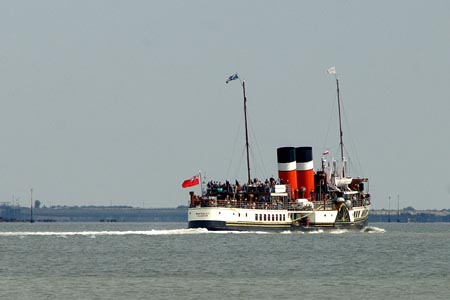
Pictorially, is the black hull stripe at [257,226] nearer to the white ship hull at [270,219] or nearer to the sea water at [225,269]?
the white ship hull at [270,219]

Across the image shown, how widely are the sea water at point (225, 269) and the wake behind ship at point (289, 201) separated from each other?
443 cm

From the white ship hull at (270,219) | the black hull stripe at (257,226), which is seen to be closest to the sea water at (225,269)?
the black hull stripe at (257,226)

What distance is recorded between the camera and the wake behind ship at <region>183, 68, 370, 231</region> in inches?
5202

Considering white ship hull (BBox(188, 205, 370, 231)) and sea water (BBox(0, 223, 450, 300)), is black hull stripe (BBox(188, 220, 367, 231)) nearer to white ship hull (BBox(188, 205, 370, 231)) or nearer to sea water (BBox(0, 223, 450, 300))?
white ship hull (BBox(188, 205, 370, 231))

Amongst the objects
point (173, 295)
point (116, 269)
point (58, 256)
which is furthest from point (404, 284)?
point (58, 256)

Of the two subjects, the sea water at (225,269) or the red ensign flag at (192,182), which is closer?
the sea water at (225,269)

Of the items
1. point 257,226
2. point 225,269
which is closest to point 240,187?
point 257,226

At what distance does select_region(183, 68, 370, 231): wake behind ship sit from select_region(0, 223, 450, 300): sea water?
14.5 ft

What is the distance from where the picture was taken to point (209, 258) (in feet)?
315

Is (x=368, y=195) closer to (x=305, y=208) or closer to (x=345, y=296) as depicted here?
(x=305, y=208)

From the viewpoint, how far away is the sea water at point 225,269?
69.5m

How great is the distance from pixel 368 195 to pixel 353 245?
4244 cm

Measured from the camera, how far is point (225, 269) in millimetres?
85750

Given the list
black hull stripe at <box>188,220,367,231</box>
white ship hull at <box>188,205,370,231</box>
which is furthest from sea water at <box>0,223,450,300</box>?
white ship hull at <box>188,205,370,231</box>
